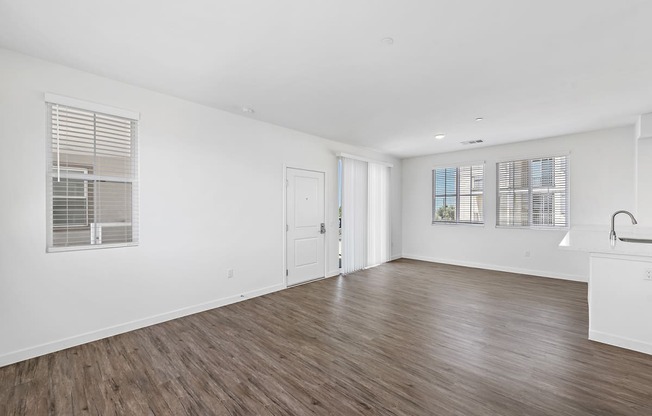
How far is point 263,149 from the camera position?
4492 millimetres

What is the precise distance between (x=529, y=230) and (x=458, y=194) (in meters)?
1.58

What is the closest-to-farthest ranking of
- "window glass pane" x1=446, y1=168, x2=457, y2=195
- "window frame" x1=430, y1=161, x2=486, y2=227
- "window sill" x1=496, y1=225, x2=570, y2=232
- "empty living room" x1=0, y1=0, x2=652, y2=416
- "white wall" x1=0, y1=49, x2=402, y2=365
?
"empty living room" x1=0, y1=0, x2=652, y2=416 < "white wall" x1=0, y1=49, x2=402, y2=365 < "window sill" x1=496, y1=225, x2=570, y2=232 < "window frame" x1=430, y1=161, x2=486, y2=227 < "window glass pane" x1=446, y1=168, x2=457, y2=195

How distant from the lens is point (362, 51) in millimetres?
2441

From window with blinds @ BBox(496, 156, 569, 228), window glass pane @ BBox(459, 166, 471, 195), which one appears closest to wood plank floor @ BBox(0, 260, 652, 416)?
window with blinds @ BBox(496, 156, 569, 228)

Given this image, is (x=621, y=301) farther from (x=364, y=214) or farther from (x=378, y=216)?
(x=378, y=216)

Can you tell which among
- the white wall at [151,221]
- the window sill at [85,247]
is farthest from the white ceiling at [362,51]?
the window sill at [85,247]

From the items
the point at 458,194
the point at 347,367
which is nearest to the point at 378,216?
the point at 458,194

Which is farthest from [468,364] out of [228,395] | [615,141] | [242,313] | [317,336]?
[615,141]

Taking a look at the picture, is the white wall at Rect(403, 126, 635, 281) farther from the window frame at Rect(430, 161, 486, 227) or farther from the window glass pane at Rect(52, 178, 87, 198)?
the window glass pane at Rect(52, 178, 87, 198)

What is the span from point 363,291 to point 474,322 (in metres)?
1.72

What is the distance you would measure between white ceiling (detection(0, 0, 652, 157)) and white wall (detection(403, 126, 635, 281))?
3.97 feet

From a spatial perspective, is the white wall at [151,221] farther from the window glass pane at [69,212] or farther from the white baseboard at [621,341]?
the white baseboard at [621,341]

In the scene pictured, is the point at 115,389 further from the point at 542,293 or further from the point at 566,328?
the point at 542,293

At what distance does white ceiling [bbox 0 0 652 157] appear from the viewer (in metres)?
1.95
